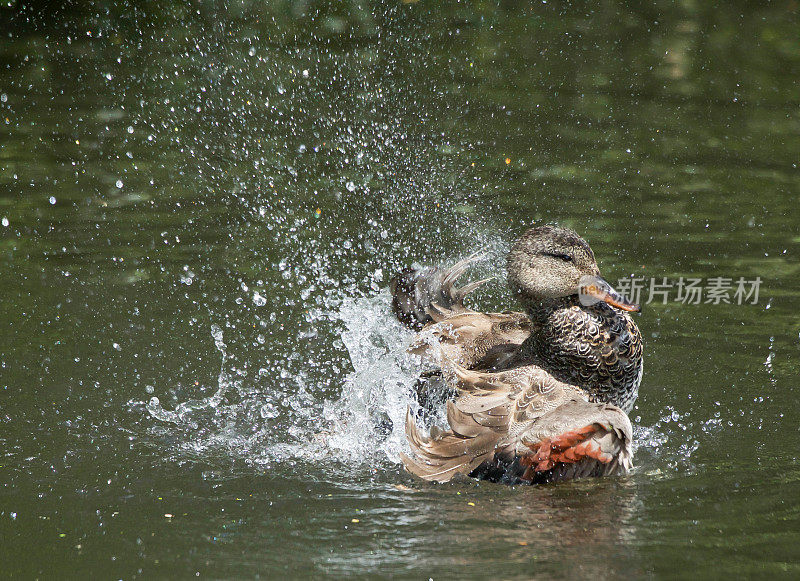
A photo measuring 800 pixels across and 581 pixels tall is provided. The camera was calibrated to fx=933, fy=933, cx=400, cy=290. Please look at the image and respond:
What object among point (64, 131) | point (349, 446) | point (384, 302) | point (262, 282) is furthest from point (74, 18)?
point (349, 446)

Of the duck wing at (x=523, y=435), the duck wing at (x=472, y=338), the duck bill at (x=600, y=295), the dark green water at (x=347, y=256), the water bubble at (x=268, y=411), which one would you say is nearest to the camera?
the dark green water at (x=347, y=256)

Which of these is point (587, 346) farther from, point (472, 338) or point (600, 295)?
point (472, 338)

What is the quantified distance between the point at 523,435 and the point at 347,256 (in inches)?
130

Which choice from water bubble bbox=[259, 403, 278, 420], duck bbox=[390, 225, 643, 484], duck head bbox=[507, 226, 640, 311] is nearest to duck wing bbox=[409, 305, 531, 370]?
duck bbox=[390, 225, 643, 484]

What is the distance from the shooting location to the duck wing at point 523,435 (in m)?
4.96

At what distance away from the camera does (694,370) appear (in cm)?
640

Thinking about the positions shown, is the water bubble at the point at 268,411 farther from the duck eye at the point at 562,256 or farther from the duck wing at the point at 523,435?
the duck eye at the point at 562,256

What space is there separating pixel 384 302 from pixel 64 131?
219 inches

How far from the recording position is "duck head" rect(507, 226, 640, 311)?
534 cm

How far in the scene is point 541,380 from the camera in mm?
5270

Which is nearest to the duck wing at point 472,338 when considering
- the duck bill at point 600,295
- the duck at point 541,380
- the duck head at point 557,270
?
the duck at point 541,380

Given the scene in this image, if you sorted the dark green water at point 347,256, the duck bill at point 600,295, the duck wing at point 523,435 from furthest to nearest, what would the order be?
the duck bill at point 600,295 → the duck wing at point 523,435 → the dark green water at point 347,256

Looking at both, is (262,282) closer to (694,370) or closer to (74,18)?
(694,370)

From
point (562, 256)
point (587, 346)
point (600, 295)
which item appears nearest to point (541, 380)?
point (587, 346)
